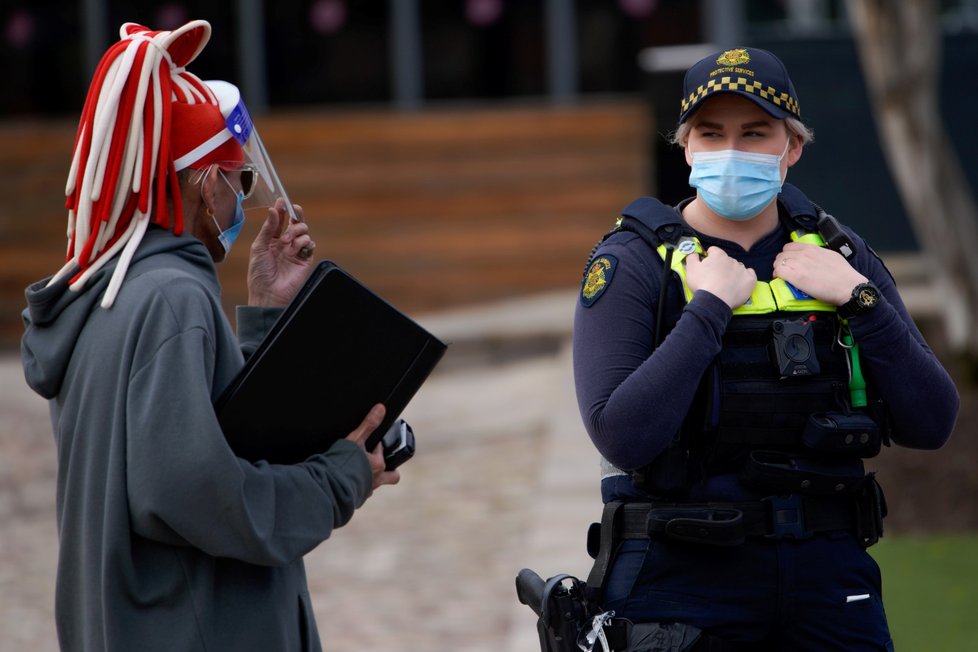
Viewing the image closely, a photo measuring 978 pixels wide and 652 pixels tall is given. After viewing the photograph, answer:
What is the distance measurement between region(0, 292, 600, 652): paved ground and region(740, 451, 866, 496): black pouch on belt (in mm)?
2849

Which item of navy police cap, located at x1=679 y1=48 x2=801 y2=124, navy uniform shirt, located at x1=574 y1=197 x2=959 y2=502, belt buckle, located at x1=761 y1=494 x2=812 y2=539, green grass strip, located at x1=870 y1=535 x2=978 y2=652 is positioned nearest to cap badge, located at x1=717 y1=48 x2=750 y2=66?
navy police cap, located at x1=679 y1=48 x2=801 y2=124

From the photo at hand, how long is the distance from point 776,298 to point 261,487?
3.47ft

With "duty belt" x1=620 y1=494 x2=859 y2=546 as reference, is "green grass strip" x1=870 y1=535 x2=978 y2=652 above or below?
below

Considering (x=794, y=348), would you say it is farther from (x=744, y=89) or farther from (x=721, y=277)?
(x=744, y=89)

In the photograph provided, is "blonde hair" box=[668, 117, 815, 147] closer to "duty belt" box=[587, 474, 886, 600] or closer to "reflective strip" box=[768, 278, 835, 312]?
"reflective strip" box=[768, 278, 835, 312]

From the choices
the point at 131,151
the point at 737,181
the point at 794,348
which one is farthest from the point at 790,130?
the point at 131,151

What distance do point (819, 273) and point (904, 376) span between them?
0.85 ft

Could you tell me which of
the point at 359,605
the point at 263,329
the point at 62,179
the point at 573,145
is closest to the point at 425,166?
the point at 573,145

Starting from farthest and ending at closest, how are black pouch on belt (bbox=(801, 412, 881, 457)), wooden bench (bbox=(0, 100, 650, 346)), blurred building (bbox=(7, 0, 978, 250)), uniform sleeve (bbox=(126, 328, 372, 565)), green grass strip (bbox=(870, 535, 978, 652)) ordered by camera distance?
wooden bench (bbox=(0, 100, 650, 346))
blurred building (bbox=(7, 0, 978, 250))
green grass strip (bbox=(870, 535, 978, 652))
black pouch on belt (bbox=(801, 412, 881, 457))
uniform sleeve (bbox=(126, 328, 372, 565))

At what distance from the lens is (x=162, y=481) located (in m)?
2.43

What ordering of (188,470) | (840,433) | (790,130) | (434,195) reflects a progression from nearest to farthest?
(188,470) → (840,433) → (790,130) → (434,195)

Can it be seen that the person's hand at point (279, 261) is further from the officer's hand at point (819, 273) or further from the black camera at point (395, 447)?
the officer's hand at point (819, 273)

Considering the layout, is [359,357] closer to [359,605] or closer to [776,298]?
[776,298]

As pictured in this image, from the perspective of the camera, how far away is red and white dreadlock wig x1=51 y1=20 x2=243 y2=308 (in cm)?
260
